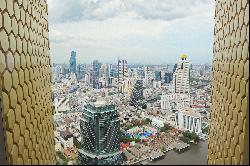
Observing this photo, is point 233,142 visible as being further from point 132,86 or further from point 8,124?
point 132,86

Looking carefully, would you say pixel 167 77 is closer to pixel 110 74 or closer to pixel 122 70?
pixel 122 70

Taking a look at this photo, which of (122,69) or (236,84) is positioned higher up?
(236,84)

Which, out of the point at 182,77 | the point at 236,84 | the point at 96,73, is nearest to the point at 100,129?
the point at 236,84

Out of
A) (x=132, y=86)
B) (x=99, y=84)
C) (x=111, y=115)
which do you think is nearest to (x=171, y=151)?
(x=111, y=115)

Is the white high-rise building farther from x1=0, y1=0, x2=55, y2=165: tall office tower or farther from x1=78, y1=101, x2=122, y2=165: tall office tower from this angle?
x1=0, y1=0, x2=55, y2=165: tall office tower

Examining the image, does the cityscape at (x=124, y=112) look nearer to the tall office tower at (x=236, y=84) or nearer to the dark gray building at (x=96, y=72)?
the dark gray building at (x=96, y=72)

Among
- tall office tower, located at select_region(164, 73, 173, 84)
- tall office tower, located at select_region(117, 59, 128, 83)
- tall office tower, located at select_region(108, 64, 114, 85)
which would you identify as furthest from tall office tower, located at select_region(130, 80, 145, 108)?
tall office tower, located at select_region(164, 73, 173, 84)
